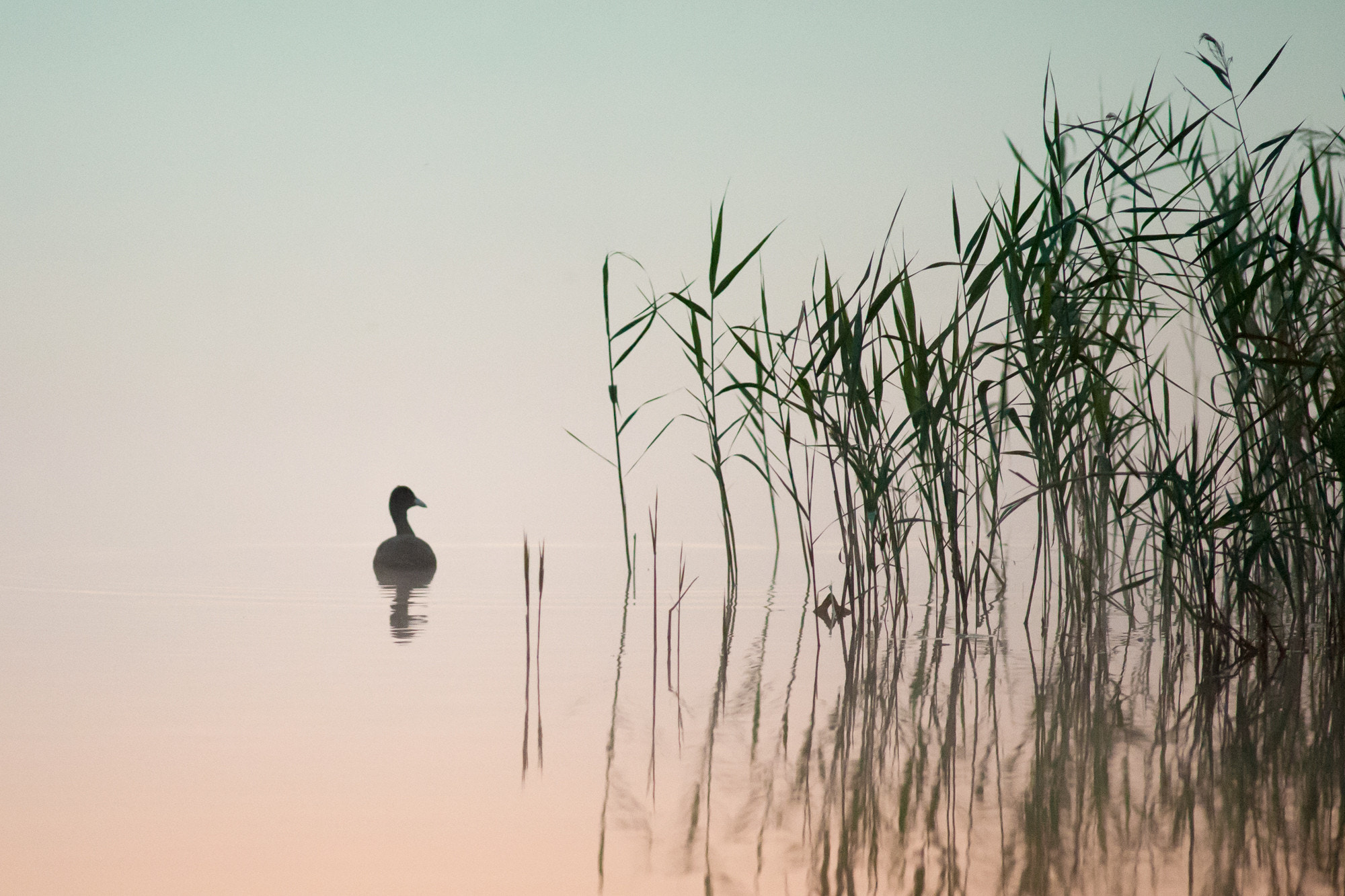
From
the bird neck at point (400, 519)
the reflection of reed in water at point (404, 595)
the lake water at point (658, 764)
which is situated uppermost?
the bird neck at point (400, 519)

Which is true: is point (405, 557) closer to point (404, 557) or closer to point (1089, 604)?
point (404, 557)

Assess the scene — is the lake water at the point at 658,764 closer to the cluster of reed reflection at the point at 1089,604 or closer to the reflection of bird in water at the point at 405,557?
the cluster of reed reflection at the point at 1089,604

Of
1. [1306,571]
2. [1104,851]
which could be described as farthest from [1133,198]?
[1104,851]

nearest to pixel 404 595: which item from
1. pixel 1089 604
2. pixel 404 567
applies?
pixel 404 567

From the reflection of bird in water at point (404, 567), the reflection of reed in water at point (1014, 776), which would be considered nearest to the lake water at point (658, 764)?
the reflection of reed in water at point (1014, 776)

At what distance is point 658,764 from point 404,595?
3.96m

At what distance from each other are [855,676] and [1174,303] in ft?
5.60

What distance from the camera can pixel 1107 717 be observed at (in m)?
2.87

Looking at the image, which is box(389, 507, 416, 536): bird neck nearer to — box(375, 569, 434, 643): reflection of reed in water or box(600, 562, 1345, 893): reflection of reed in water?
box(375, 569, 434, 643): reflection of reed in water

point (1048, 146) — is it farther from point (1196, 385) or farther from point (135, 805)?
point (135, 805)

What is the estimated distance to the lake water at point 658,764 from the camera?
1795mm

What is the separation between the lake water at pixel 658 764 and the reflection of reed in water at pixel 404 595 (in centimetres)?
10

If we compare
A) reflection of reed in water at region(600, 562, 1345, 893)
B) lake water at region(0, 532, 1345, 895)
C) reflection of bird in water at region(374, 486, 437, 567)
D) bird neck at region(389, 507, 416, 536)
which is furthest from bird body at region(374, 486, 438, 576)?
reflection of reed in water at region(600, 562, 1345, 893)

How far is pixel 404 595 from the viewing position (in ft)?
20.1
